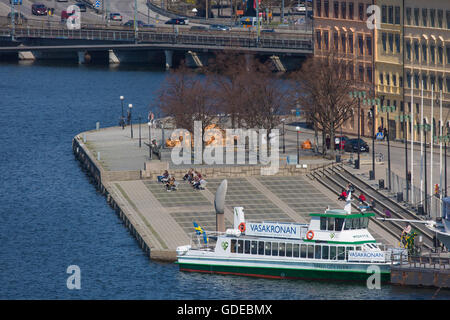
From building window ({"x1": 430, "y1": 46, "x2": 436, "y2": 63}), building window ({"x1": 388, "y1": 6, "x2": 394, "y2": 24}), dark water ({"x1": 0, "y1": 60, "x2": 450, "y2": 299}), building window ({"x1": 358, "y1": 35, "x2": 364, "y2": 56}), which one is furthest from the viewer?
building window ({"x1": 358, "y1": 35, "x2": 364, "y2": 56})

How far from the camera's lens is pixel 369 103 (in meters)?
147

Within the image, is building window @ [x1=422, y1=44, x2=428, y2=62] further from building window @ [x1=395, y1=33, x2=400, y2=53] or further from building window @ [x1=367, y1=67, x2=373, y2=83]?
building window @ [x1=367, y1=67, x2=373, y2=83]

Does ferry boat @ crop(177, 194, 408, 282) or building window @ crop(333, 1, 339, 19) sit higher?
building window @ crop(333, 1, 339, 19)

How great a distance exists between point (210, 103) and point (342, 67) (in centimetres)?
1475

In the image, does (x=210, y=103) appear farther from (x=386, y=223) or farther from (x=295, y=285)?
(x=295, y=285)

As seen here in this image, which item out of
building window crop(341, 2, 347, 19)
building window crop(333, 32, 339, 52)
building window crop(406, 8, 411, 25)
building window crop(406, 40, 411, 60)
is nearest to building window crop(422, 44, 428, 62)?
building window crop(406, 40, 411, 60)

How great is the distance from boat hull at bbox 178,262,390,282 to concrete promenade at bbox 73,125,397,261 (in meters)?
2.60

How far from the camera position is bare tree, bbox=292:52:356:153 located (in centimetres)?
14050

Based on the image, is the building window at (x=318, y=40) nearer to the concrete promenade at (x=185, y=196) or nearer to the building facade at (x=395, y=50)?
the building facade at (x=395, y=50)

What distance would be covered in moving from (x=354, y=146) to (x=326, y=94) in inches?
229

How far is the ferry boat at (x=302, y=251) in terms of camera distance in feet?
339

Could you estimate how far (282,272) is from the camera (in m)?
105

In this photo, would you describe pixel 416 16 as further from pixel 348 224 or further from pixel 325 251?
pixel 325 251

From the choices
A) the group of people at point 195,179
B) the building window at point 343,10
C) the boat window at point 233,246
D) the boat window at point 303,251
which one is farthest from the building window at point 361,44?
the boat window at point 303,251
